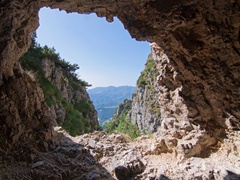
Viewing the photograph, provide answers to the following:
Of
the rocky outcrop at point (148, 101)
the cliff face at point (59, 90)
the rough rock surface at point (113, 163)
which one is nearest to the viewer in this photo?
the rough rock surface at point (113, 163)

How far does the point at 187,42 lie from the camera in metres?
6.00

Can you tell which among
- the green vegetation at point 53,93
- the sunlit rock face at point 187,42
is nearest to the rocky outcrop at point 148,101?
the green vegetation at point 53,93

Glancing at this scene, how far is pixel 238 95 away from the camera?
5.60 meters

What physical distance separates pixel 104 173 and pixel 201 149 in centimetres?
349

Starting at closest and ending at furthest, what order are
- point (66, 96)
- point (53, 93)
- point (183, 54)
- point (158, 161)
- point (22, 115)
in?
point (22, 115), point (183, 54), point (158, 161), point (53, 93), point (66, 96)

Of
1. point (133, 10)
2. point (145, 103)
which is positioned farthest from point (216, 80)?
point (145, 103)

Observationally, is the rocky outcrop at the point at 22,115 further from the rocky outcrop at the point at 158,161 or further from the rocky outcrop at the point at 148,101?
the rocky outcrop at the point at 148,101

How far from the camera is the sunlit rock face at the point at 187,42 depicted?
518 centimetres

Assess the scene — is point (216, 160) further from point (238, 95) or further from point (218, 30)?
point (218, 30)

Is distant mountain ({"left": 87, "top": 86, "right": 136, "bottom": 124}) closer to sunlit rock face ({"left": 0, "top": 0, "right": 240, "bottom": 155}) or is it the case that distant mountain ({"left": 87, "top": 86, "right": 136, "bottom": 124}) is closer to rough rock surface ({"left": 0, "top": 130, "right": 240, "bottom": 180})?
rough rock surface ({"left": 0, "top": 130, "right": 240, "bottom": 180})

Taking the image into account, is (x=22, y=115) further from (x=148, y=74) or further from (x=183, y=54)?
(x=148, y=74)

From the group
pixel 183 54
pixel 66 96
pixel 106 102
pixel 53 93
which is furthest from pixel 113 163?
pixel 106 102

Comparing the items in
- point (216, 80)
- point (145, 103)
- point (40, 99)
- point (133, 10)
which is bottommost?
point (145, 103)

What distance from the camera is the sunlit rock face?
5.18 metres
